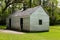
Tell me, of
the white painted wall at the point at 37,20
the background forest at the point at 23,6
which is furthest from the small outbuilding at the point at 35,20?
the background forest at the point at 23,6

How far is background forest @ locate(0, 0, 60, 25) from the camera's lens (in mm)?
46794

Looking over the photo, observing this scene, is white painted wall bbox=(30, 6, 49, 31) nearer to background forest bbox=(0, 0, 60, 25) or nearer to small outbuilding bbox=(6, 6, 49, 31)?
small outbuilding bbox=(6, 6, 49, 31)

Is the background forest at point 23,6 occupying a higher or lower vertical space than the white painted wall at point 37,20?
higher

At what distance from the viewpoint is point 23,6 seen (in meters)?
46.7

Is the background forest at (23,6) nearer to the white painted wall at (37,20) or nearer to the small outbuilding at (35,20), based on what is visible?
the small outbuilding at (35,20)

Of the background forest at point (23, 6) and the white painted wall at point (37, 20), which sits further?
the background forest at point (23, 6)

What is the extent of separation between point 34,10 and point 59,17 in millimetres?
33524

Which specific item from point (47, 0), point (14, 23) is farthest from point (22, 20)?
point (47, 0)

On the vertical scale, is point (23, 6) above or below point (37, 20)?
above

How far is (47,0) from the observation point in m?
57.0

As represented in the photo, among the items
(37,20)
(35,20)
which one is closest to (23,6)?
(37,20)

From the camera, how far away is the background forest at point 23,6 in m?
46.8

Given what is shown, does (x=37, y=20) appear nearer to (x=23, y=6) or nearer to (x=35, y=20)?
(x=35, y=20)

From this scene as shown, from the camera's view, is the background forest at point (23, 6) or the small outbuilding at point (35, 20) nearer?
the small outbuilding at point (35, 20)
